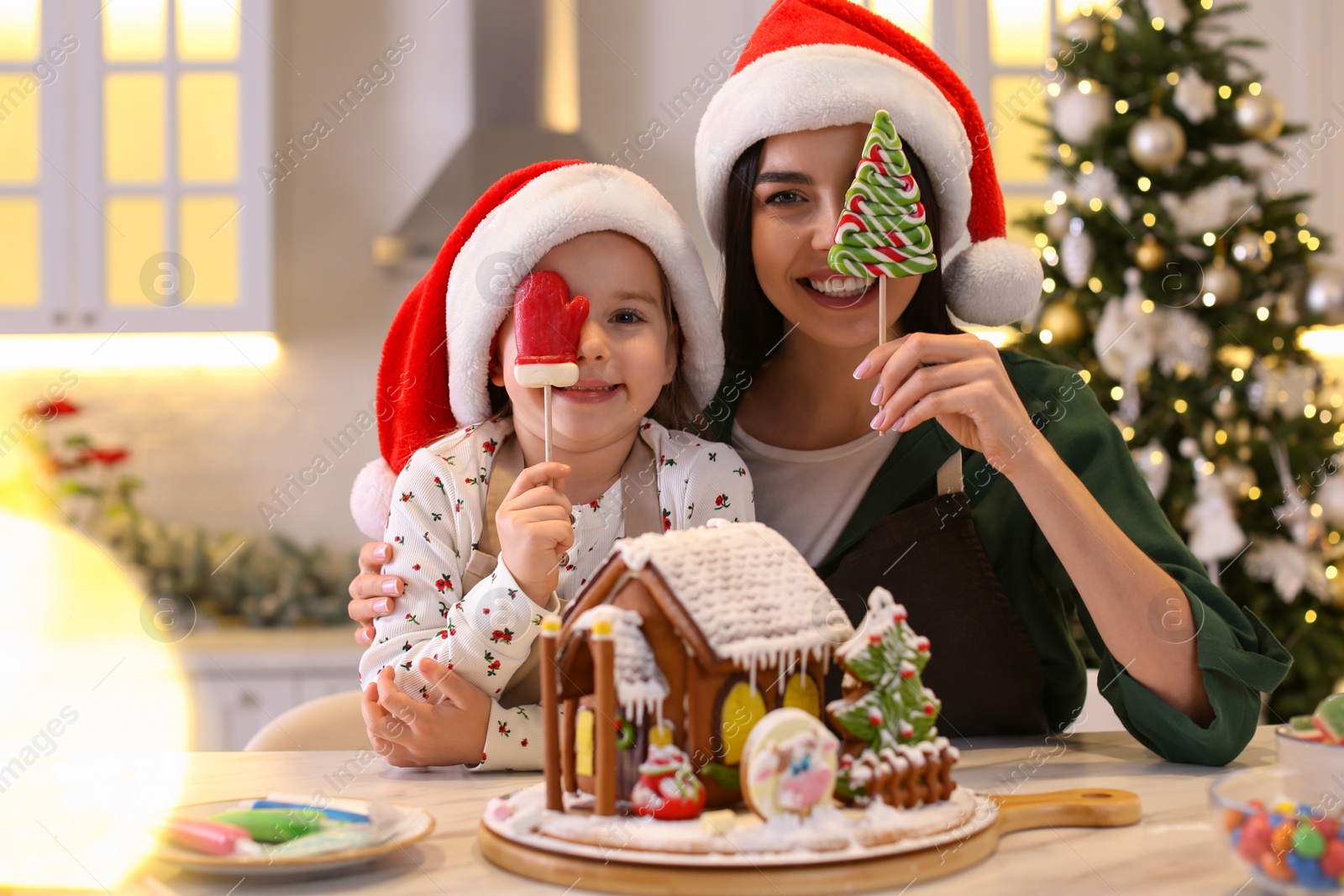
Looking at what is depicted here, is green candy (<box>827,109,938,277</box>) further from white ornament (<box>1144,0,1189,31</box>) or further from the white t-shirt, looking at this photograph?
white ornament (<box>1144,0,1189,31</box>)

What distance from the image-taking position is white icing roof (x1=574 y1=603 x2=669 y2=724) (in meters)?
0.95

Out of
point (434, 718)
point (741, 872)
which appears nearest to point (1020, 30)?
point (434, 718)

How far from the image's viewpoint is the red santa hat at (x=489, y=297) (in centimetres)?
145

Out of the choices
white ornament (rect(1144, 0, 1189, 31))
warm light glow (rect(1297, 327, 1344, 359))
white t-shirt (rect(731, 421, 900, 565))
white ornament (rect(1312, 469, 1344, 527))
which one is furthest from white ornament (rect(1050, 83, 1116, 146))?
white t-shirt (rect(731, 421, 900, 565))

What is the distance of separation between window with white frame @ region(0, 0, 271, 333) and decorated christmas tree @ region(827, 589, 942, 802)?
3.48m

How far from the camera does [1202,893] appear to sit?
883mm

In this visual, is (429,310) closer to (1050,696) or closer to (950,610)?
(950,610)

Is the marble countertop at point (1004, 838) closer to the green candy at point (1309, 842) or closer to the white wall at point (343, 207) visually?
the green candy at point (1309, 842)

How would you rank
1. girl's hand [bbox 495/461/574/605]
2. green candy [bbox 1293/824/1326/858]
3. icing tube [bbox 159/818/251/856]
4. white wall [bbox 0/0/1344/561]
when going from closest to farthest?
green candy [bbox 1293/824/1326/858] < icing tube [bbox 159/818/251/856] < girl's hand [bbox 495/461/574/605] < white wall [bbox 0/0/1344/561]

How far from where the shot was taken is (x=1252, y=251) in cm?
334

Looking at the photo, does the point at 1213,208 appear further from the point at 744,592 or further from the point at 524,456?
the point at 744,592

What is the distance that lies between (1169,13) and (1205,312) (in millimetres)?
910

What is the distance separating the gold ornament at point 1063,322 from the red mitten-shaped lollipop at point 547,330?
241 cm

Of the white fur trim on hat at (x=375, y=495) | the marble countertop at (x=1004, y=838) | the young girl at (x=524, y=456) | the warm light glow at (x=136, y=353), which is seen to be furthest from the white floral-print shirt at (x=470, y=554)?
the warm light glow at (x=136, y=353)
